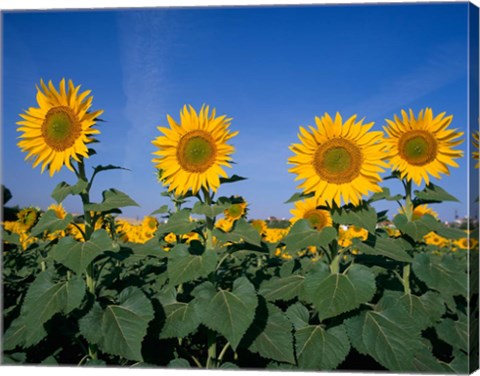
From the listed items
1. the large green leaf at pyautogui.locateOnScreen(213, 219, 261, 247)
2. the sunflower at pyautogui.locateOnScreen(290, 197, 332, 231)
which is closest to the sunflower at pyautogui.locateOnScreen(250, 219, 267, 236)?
the sunflower at pyautogui.locateOnScreen(290, 197, 332, 231)

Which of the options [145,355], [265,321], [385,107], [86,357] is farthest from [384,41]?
[86,357]

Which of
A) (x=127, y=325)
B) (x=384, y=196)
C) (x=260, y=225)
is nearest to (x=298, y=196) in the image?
(x=384, y=196)

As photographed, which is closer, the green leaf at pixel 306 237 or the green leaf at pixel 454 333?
the green leaf at pixel 306 237

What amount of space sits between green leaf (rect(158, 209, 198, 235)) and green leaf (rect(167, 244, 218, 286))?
0.13 m

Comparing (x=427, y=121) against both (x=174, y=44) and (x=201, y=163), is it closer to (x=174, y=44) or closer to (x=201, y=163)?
A: (x=201, y=163)

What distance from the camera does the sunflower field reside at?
267 cm

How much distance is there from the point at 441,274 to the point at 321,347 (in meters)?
0.90

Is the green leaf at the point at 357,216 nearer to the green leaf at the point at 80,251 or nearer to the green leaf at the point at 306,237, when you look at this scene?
the green leaf at the point at 306,237

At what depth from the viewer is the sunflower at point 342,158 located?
109 inches

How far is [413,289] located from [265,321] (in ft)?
3.67

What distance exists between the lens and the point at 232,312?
2619 mm

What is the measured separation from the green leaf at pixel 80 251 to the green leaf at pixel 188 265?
1.25 ft

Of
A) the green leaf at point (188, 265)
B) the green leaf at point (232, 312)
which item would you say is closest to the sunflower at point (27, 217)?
the green leaf at point (188, 265)

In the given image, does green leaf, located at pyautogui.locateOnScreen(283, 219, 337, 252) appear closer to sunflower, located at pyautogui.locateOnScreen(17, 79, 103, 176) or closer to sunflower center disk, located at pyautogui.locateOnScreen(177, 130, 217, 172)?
sunflower center disk, located at pyautogui.locateOnScreen(177, 130, 217, 172)
